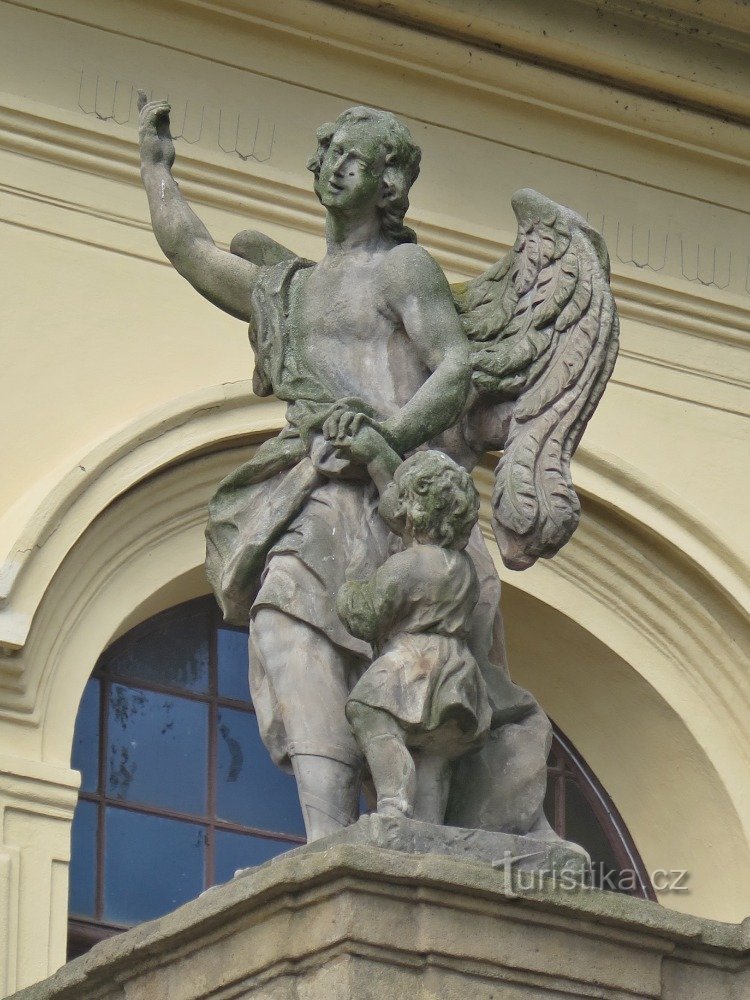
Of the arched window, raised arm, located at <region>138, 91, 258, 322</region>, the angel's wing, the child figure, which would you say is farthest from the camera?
the arched window

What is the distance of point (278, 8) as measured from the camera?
1105 cm

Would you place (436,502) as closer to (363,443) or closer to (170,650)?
(363,443)

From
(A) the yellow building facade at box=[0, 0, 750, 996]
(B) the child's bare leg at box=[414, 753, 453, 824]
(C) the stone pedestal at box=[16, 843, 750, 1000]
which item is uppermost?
(A) the yellow building facade at box=[0, 0, 750, 996]

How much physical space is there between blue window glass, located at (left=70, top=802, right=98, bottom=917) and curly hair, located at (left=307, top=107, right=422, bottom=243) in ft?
11.2

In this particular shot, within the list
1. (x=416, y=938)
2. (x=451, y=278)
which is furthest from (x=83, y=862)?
(x=416, y=938)

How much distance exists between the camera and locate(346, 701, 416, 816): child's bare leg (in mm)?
6527

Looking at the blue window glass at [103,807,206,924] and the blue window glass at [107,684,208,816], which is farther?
the blue window glass at [107,684,208,816]

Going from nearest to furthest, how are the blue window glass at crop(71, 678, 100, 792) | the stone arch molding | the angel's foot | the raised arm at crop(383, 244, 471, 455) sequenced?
the angel's foot
the raised arm at crop(383, 244, 471, 455)
the stone arch molding
the blue window glass at crop(71, 678, 100, 792)

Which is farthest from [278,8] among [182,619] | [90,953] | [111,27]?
[90,953]

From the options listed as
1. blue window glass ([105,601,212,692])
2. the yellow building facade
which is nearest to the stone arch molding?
the yellow building facade

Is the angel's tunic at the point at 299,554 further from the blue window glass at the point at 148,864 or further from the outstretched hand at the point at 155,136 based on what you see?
the blue window glass at the point at 148,864

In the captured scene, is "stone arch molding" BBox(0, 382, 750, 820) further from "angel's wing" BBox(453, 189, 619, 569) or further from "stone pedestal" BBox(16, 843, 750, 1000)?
"stone pedestal" BBox(16, 843, 750, 1000)

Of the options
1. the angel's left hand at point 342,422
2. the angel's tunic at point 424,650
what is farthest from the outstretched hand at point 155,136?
the angel's tunic at point 424,650

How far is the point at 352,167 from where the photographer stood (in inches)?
285
